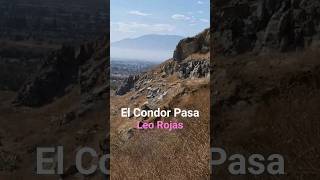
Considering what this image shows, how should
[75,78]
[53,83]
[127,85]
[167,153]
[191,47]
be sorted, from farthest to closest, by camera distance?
[53,83]
[75,78]
[191,47]
[127,85]
[167,153]

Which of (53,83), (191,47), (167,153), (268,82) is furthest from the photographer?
(53,83)

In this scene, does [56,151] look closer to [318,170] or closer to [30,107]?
[30,107]

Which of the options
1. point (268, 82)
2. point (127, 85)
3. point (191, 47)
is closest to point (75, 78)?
point (127, 85)

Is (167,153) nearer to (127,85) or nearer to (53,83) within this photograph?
(127,85)

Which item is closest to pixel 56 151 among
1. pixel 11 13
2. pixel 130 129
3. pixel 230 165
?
pixel 130 129

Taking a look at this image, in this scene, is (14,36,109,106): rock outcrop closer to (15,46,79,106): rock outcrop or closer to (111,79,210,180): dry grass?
(15,46,79,106): rock outcrop

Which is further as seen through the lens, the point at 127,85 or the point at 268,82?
the point at 127,85

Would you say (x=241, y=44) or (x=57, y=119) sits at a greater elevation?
(x=241, y=44)

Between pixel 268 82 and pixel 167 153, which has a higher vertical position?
pixel 268 82
